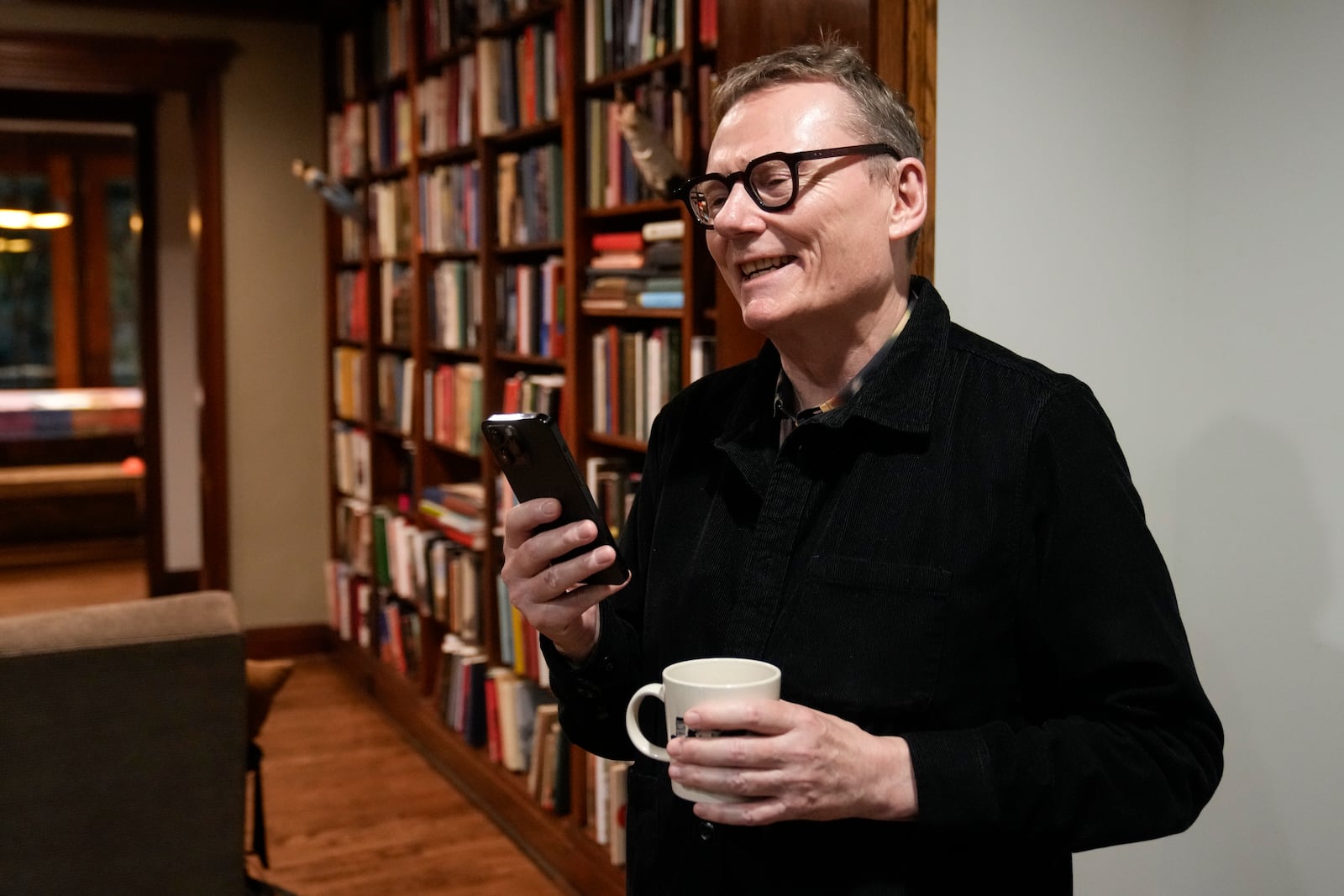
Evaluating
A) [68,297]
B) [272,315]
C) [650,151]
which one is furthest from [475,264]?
[68,297]

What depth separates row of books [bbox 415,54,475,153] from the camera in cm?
382

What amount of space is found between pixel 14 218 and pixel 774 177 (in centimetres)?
1045

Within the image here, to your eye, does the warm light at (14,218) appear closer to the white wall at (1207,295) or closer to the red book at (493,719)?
the red book at (493,719)

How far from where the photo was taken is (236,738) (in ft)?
7.61

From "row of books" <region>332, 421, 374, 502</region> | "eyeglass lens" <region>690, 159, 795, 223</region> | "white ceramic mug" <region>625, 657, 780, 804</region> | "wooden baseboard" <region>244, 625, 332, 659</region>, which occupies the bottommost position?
"wooden baseboard" <region>244, 625, 332, 659</region>

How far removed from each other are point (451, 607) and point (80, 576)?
484cm

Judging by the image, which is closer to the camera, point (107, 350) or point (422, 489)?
point (422, 489)

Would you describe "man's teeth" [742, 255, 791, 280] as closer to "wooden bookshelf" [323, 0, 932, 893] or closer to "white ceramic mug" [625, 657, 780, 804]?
"white ceramic mug" [625, 657, 780, 804]

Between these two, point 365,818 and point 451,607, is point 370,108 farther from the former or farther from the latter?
point 365,818

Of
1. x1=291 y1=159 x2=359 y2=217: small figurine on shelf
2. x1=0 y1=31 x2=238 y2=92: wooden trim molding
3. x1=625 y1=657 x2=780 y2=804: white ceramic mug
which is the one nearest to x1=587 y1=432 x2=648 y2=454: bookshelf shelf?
x1=625 y1=657 x2=780 y2=804: white ceramic mug

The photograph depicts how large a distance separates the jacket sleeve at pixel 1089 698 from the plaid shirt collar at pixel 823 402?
191mm

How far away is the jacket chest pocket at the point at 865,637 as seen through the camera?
1.12m

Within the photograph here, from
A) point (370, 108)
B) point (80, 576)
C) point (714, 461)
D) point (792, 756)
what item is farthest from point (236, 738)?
point (80, 576)

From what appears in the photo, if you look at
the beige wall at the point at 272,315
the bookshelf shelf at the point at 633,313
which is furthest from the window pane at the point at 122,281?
the bookshelf shelf at the point at 633,313
